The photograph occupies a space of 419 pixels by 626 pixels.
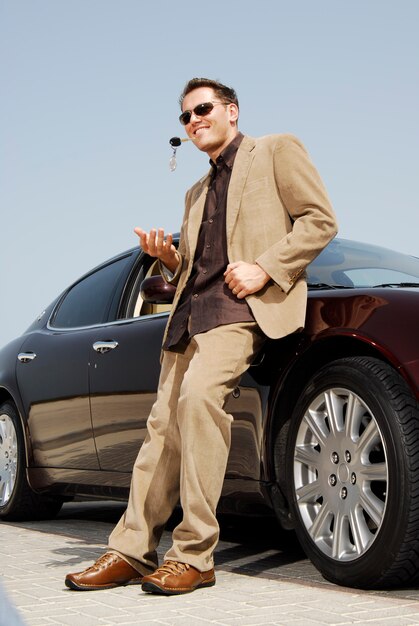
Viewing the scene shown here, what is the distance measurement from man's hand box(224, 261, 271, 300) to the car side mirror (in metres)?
0.62

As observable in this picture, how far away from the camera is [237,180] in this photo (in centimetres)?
379

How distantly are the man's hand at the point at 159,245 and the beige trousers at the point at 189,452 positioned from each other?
38 cm

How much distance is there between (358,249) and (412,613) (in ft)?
6.99

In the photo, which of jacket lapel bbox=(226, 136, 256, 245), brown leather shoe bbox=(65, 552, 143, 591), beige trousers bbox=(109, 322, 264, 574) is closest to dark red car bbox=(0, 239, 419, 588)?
beige trousers bbox=(109, 322, 264, 574)

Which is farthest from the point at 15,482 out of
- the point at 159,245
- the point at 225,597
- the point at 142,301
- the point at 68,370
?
the point at 225,597

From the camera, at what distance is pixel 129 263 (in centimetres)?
555

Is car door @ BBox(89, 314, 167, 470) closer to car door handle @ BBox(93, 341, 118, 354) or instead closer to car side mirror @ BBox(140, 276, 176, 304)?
car door handle @ BBox(93, 341, 118, 354)

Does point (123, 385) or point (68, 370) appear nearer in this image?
point (123, 385)

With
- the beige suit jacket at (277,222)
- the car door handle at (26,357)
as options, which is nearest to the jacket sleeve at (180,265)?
the beige suit jacket at (277,222)

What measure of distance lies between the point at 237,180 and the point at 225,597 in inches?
62.6

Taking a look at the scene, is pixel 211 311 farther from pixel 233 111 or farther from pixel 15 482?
pixel 15 482

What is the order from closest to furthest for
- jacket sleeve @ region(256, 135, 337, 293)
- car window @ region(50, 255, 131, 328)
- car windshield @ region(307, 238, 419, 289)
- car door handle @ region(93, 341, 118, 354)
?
jacket sleeve @ region(256, 135, 337, 293) < car windshield @ region(307, 238, 419, 289) < car door handle @ region(93, 341, 118, 354) < car window @ region(50, 255, 131, 328)

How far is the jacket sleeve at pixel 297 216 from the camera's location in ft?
11.7

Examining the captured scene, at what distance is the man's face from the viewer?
3906mm
